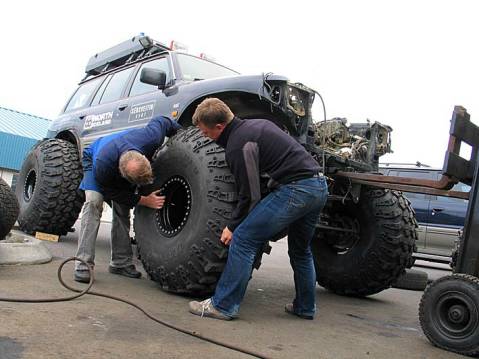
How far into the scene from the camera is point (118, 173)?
4086 millimetres

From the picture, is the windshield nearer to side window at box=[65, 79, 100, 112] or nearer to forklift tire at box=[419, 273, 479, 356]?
side window at box=[65, 79, 100, 112]

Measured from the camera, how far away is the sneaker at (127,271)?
15.1 feet

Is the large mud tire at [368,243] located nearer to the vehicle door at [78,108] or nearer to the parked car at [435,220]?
the vehicle door at [78,108]

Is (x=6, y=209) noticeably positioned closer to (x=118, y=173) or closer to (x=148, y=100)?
(x=118, y=173)

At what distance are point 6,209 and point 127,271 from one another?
1200mm

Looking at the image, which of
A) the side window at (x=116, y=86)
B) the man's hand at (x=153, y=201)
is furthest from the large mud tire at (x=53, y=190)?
the man's hand at (x=153, y=201)

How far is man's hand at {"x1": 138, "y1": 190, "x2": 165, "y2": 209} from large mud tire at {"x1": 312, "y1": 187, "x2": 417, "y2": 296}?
5.62 ft

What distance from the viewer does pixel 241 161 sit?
3.27m

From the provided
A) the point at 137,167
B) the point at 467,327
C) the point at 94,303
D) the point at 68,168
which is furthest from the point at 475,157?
the point at 68,168

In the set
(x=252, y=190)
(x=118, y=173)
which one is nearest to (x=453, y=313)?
(x=252, y=190)

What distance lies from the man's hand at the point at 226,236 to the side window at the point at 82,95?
443 cm

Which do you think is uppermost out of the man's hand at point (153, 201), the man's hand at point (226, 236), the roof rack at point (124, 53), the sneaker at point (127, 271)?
the roof rack at point (124, 53)

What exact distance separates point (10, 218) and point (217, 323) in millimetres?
2268

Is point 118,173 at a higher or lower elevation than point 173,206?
higher
